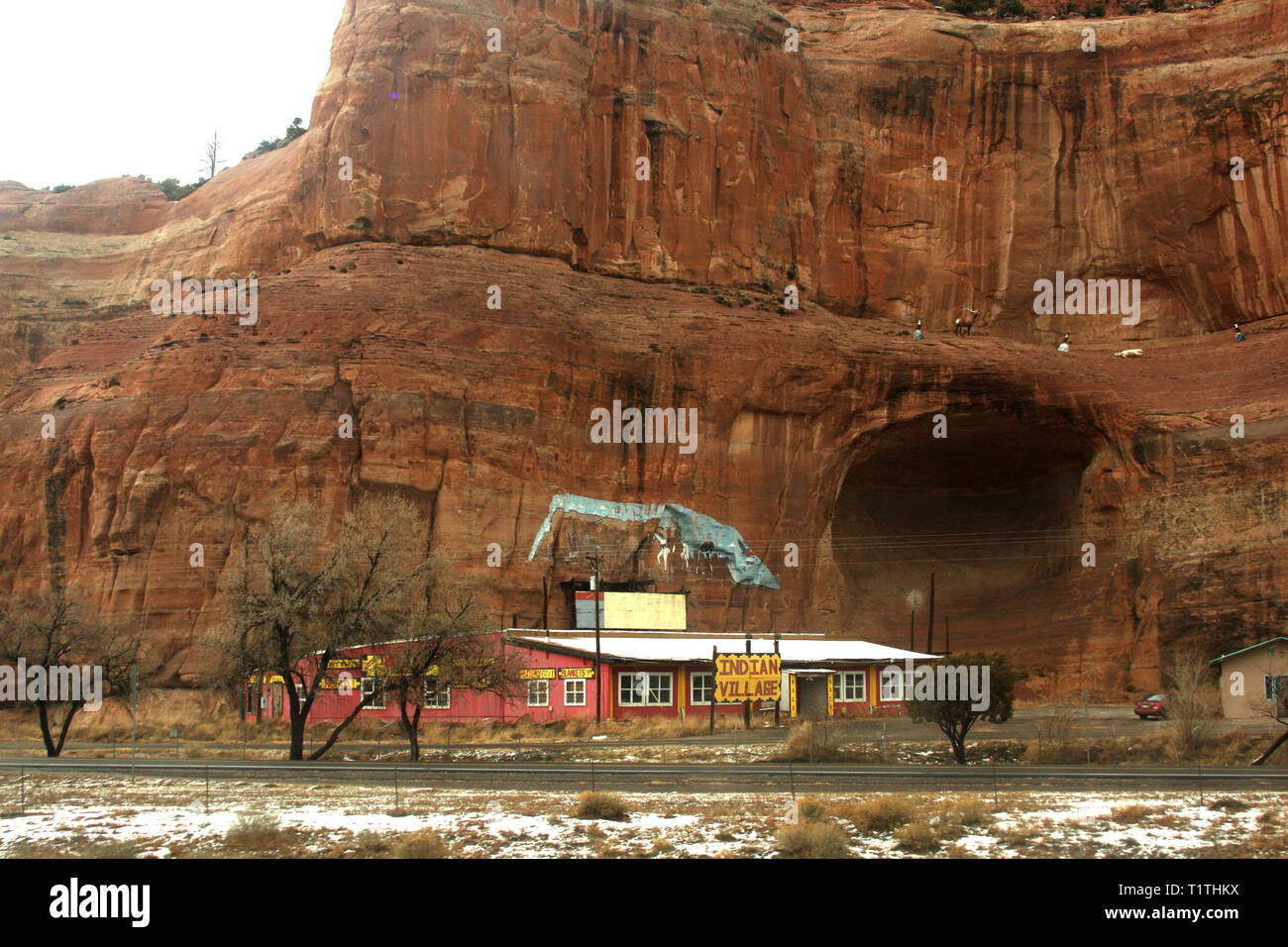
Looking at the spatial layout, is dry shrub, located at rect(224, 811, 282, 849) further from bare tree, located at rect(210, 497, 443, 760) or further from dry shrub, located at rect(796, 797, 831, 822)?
bare tree, located at rect(210, 497, 443, 760)

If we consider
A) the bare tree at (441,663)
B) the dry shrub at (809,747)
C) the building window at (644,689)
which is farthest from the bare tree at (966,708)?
the building window at (644,689)

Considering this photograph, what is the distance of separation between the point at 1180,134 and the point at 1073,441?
20945 mm

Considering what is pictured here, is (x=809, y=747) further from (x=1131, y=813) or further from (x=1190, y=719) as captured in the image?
(x=1131, y=813)

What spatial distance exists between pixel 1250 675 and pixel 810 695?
16289mm

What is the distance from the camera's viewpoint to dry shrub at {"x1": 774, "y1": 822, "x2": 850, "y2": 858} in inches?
618

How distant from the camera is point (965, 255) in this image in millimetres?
71750

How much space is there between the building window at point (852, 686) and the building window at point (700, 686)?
5.66m

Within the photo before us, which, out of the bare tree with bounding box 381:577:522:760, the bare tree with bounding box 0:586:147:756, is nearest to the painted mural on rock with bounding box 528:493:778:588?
the bare tree with bounding box 381:577:522:760

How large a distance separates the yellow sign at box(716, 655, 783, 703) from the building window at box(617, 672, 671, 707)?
17.3 feet

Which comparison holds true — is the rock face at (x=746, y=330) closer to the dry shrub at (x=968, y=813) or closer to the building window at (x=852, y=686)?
the building window at (x=852, y=686)

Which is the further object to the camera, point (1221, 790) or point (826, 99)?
point (826, 99)

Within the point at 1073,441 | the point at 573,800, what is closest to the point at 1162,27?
the point at 1073,441

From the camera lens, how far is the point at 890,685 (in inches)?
1945

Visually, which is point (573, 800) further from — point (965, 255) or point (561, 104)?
point (965, 255)
